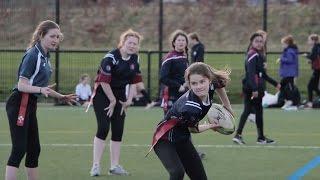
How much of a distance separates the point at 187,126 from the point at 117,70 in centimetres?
256

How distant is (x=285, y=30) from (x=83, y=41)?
20.3ft

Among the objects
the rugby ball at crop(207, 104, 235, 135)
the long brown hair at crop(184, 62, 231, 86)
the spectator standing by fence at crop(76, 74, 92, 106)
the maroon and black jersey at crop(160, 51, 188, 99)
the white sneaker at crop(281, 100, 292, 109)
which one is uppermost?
the long brown hair at crop(184, 62, 231, 86)

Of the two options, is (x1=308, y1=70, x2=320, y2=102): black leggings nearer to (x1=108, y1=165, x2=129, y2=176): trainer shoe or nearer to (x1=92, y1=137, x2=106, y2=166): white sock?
(x1=108, y1=165, x2=129, y2=176): trainer shoe

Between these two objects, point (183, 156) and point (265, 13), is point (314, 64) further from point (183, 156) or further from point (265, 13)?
point (183, 156)

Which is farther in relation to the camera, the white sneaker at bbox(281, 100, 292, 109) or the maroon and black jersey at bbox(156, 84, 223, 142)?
the white sneaker at bbox(281, 100, 292, 109)

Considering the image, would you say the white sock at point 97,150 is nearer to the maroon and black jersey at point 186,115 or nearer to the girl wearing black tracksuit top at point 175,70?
the girl wearing black tracksuit top at point 175,70

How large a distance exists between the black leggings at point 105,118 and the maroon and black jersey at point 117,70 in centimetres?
15

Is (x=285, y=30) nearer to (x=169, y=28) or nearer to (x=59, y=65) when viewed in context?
(x=169, y=28)

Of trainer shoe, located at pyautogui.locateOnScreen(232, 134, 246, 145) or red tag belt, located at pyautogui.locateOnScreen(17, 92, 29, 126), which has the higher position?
red tag belt, located at pyautogui.locateOnScreen(17, 92, 29, 126)

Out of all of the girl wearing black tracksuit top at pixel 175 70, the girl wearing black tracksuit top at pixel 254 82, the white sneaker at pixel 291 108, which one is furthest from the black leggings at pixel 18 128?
the white sneaker at pixel 291 108

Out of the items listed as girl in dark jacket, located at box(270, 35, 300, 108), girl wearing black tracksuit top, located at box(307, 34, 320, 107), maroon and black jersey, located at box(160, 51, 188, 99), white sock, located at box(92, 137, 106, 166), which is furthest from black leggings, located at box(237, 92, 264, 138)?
girl wearing black tracksuit top, located at box(307, 34, 320, 107)

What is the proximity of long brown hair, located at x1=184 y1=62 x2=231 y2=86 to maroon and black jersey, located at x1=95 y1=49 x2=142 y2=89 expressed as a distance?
2280 mm

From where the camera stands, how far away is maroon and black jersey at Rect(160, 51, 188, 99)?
36.3ft

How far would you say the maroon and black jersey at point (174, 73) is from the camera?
11078 mm
